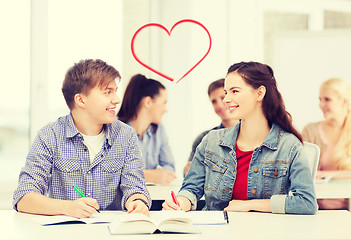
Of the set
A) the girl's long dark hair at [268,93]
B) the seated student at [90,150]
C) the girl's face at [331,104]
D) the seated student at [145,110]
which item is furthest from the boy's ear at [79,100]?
the girl's face at [331,104]

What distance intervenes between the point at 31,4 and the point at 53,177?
2.45 meters

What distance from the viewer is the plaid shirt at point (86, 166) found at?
2.25 m

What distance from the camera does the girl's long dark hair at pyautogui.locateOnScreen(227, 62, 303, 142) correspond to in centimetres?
229

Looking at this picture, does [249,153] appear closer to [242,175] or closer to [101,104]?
[242,175]

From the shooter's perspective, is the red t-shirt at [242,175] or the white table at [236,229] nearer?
the white table at [236,229]

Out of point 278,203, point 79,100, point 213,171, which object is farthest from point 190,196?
point 79,100

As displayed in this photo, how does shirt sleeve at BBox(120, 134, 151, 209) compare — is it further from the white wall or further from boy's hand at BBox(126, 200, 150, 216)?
the white wall

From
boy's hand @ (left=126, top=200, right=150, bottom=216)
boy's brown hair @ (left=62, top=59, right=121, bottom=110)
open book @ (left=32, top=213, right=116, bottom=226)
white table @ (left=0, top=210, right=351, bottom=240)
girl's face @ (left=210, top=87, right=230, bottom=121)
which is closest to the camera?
white table @ (left=0, top=210, right=351, bottom=240)

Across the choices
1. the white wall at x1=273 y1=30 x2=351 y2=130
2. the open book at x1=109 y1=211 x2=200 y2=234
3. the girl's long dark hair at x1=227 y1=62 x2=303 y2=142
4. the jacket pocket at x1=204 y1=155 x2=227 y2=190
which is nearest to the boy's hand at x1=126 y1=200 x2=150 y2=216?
the open book at x1=109 y1=211 x2=200 y2=234

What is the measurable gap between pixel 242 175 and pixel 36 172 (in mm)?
826

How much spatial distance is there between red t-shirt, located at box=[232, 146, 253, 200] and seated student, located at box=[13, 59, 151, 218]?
36cm

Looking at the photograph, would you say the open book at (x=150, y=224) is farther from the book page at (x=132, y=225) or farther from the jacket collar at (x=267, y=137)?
the jacket collar at (x=267, y=137)

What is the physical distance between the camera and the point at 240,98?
7.45 ft

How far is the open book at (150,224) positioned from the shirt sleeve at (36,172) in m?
0.49
